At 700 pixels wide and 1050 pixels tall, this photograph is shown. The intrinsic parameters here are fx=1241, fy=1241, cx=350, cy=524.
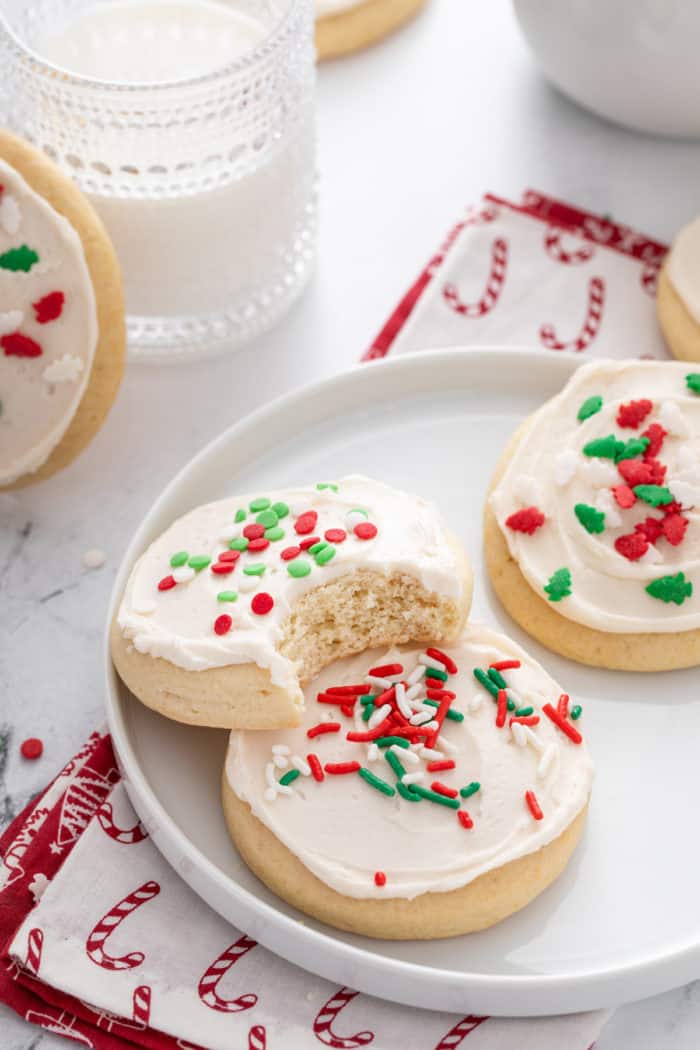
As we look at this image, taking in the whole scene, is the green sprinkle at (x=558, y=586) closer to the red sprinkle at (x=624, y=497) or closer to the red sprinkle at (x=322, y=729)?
the red sprinkle at (x=624, y=497)

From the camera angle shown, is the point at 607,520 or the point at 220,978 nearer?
the point at 220,978

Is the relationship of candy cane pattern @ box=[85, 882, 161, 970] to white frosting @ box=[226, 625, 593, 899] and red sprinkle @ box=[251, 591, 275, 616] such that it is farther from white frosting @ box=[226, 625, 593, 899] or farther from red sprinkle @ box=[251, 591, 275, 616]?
red sprinkle @ box=[251, 591, 275, 616]

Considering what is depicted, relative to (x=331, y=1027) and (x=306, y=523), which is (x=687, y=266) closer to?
(x=306, y=523)

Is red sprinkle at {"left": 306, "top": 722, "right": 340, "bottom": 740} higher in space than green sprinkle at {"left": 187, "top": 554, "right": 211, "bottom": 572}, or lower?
lower

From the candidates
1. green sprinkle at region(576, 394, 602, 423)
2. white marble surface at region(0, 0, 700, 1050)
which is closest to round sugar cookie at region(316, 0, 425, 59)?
white marble surface at region(0, 0, 700, 1050)

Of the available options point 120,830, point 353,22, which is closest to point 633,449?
point 120,830

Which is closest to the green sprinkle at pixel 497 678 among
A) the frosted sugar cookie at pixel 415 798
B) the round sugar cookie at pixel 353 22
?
the frosted sugar cookie at pixel 415 798

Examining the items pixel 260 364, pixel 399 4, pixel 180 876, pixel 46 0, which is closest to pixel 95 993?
pixel 180 876
